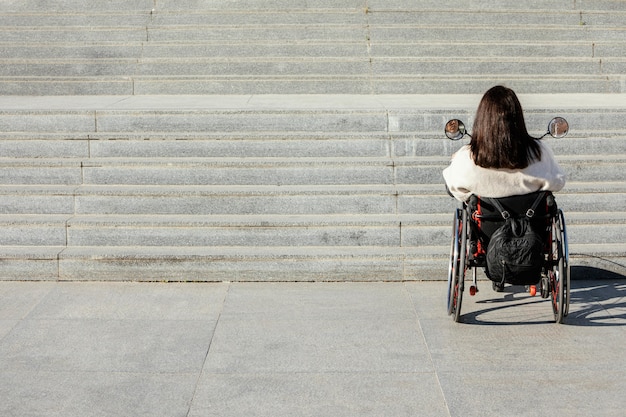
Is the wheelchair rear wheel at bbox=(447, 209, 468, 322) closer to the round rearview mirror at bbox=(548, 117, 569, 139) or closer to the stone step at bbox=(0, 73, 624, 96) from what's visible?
the round rearview mirror at bbox=(548, 117, 569, 139)

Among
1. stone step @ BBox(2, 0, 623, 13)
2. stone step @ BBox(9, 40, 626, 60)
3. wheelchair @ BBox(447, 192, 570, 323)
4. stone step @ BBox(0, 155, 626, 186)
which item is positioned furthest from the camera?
stone step @ BBox(2, 0, 623, 13)

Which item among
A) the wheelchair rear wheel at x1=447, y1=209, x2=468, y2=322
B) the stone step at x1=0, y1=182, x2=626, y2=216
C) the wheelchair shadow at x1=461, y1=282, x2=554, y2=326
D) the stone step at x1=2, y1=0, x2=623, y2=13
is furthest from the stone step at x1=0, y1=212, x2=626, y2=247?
the stone step at x1=2, y1=0, x2=623, y2=13

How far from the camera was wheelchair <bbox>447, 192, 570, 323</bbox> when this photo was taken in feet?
17.1

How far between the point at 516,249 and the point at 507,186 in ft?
1.31

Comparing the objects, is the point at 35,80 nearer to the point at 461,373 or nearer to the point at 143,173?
the point at 143,173

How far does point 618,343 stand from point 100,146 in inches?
186

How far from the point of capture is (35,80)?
10.2 m

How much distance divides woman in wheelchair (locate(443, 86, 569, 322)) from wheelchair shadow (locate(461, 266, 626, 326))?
36 cm

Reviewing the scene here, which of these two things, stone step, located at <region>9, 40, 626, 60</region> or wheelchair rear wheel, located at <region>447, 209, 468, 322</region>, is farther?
stone step, located at <region>9, 40, 626, 60</region>

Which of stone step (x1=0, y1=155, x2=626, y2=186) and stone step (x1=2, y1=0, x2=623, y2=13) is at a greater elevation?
A: stone step (x1=2, y1=0, x2=623, y2=13)

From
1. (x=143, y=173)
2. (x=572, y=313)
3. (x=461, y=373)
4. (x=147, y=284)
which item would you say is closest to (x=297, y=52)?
(x=143, y=173)

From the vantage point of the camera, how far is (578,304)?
5922 mm

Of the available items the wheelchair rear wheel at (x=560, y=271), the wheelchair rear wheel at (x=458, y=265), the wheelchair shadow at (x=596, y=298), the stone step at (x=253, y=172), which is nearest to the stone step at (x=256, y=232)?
the wheelchair shadow at (x=596, y=298)

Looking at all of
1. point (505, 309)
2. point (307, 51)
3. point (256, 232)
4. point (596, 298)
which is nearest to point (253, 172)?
point (256, 232)
